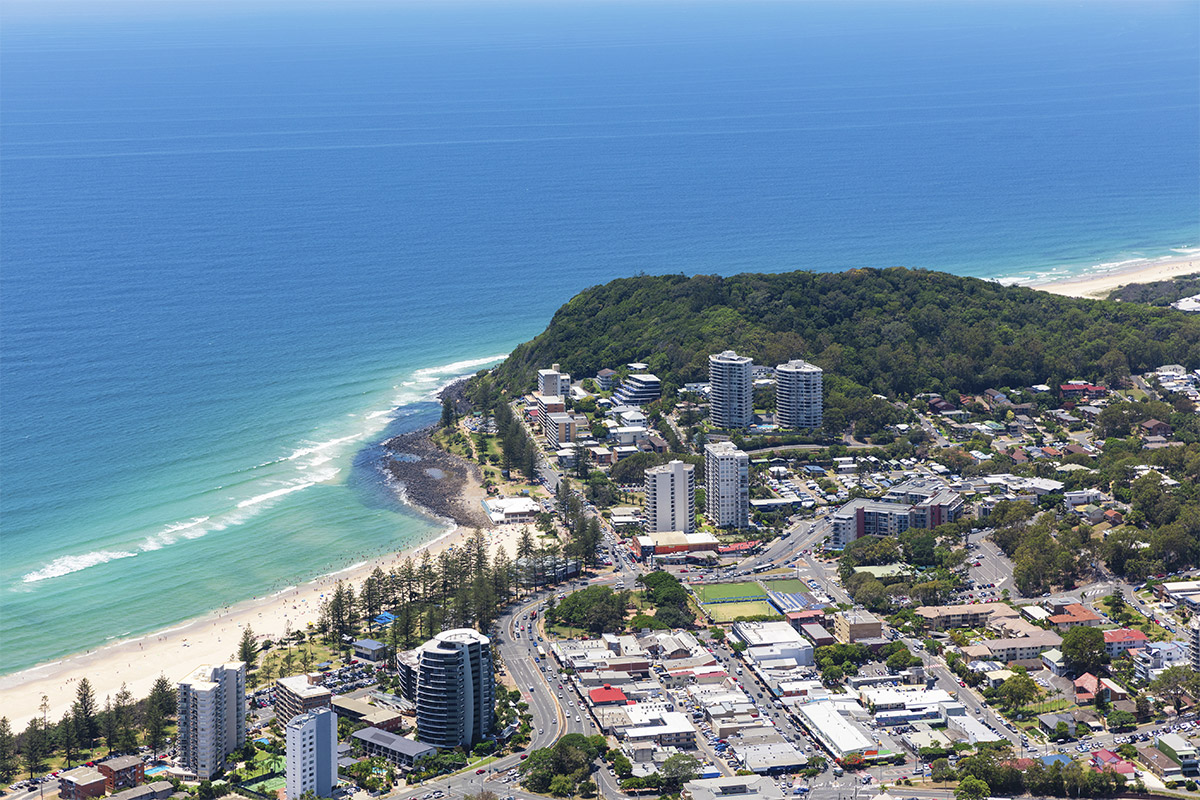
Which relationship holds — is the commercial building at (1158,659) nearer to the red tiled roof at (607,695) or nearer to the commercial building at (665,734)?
the commercial building at (665,734)

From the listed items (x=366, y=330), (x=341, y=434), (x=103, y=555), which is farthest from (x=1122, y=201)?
(x=103, y=555)

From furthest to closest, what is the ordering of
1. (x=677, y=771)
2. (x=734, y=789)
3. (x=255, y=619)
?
(x=255, y=619) < (x=677, y=771) < (x=734, y=789)

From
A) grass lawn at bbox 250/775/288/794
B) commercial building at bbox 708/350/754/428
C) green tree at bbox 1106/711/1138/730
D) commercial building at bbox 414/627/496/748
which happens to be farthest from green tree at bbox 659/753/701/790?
commercial building at bbox 708/350/754/428

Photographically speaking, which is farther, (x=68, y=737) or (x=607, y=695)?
(x=607, y=695)

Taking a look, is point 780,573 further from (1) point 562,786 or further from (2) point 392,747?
(2) point 392,747

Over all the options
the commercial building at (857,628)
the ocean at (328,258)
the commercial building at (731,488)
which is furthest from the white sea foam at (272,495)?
the commercial building at (857,628)

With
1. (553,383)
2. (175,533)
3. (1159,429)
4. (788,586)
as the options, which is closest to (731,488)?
(788,586)

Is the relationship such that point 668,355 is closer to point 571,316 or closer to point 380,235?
point 571,316
